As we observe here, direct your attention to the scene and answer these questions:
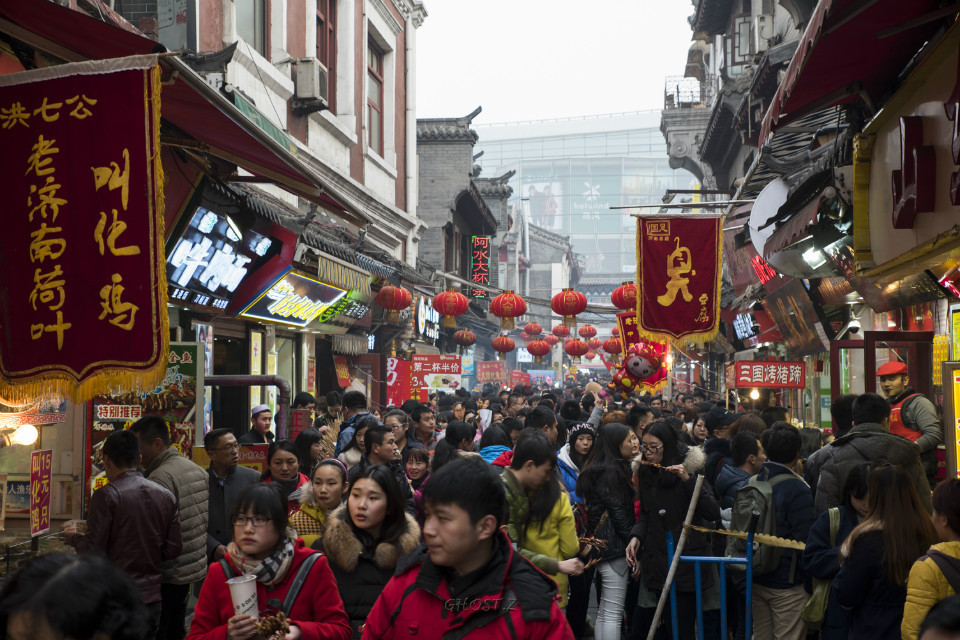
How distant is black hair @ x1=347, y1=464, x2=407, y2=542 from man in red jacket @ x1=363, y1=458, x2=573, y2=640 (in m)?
1.42

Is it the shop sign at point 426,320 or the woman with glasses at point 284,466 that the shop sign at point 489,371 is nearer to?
the shop sign at point 426,320

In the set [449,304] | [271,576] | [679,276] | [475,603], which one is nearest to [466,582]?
[475,603]

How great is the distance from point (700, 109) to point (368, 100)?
13.6 m

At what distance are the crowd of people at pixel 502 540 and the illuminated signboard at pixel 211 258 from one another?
7.48 feet

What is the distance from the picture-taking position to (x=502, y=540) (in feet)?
10.2

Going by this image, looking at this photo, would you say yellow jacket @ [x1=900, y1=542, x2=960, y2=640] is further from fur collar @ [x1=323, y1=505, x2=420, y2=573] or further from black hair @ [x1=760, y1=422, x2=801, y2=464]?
black hair @ [x1=760, y1=422, x2=801, y2=464]

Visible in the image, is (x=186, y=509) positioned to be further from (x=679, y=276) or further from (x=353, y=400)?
(x=679, y=276)

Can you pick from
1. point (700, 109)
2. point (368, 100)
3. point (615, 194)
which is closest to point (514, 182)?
point (615, 194)

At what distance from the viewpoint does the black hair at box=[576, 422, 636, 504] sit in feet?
22.9

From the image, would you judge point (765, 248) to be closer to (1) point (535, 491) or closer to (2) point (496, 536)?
(1) point (535, 491)

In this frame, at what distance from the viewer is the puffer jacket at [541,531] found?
214 inches

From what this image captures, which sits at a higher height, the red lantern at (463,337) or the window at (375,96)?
the window at (375,96)

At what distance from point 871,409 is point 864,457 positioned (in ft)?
1.79

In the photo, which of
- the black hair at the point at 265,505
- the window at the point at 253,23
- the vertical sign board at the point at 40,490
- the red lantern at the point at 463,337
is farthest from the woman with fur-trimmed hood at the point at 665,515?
the red lantern at the point at 463,337
